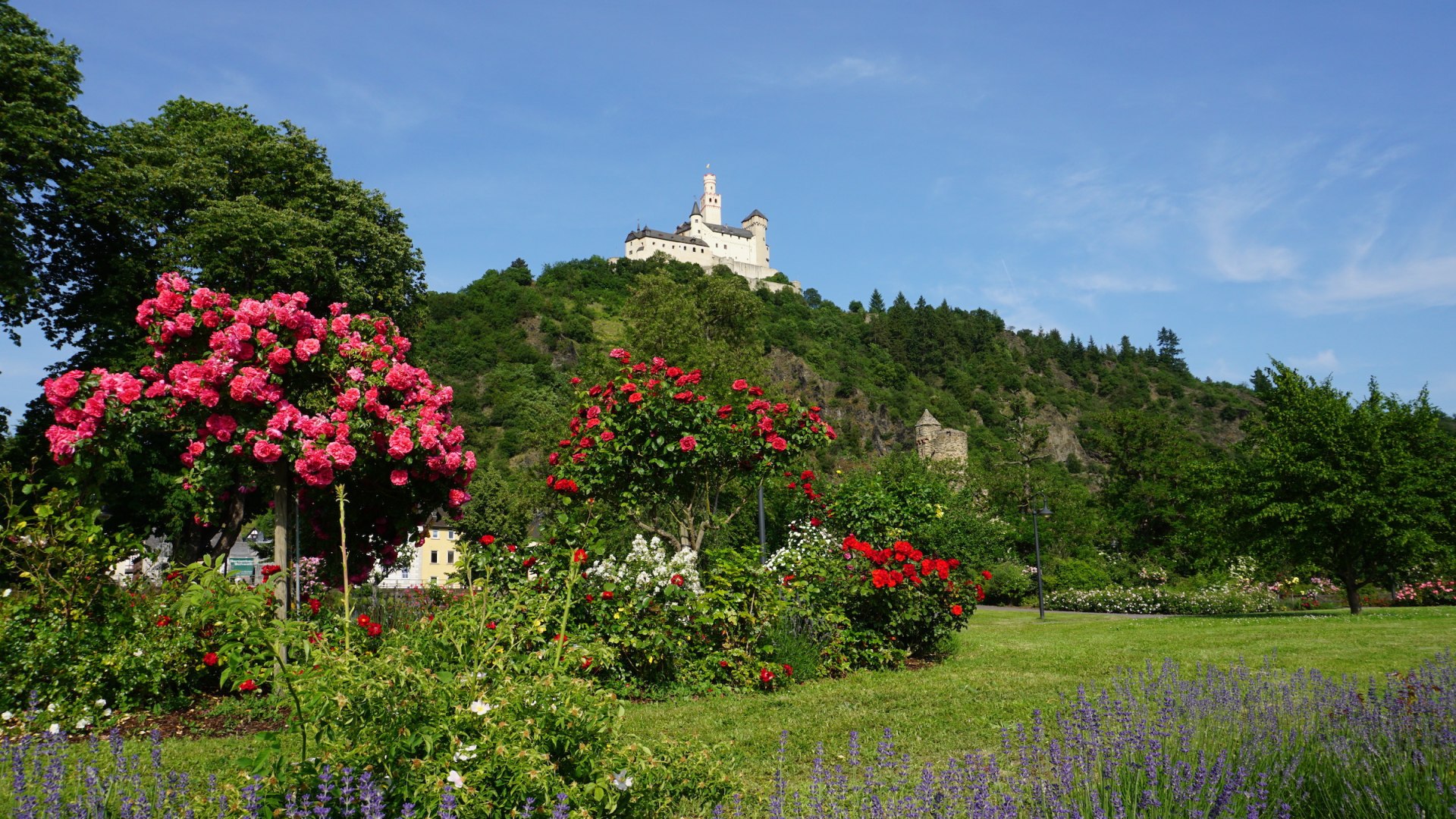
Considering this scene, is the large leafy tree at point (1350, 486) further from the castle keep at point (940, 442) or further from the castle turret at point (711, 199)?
the castle turret at point (711, 199)

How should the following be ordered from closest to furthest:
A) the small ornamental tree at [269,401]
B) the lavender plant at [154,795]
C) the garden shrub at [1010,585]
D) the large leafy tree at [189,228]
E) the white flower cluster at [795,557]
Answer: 1. the lavender plant at [154,795]
2. the small ornamental tree at [269,401]
3. the white flower cluster at [795,557]
4. the large leafy tree at [189,228]
5. the garden shrub at [1010,585]

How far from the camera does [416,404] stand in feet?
24.0

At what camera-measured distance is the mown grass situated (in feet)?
15.2

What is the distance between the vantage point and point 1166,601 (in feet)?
76.5

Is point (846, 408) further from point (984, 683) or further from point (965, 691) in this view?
point (965, 691)

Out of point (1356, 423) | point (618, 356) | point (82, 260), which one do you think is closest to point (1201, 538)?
point (1356, 423)

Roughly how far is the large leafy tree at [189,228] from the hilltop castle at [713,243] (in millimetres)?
81561

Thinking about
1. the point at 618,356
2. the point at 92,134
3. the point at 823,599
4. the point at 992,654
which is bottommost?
the point at 992,654

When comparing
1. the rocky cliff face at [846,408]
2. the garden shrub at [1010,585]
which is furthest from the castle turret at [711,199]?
the garden shrub at [1010,585]

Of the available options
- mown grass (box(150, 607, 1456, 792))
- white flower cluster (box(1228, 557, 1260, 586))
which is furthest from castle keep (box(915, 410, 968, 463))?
mown grass (box(150, 607, 1456, 792))

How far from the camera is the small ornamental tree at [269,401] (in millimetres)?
6480

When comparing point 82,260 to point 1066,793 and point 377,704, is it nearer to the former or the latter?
point 377,704

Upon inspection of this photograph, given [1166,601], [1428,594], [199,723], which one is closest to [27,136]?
[199,723]

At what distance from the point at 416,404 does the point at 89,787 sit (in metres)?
4.73
